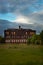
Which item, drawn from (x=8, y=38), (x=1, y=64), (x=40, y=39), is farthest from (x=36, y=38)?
(x=1, y=64)

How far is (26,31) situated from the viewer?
144 m

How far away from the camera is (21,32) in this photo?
466ft

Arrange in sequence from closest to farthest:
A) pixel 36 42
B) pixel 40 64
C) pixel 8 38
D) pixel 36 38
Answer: pixel 40 64 < pixel 36 42 < pixel 36 38 < pixel 8 38

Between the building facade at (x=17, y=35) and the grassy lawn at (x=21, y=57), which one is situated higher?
Answer: the building facade at (x=17, y=35)

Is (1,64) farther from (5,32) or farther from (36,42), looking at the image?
(5,32)

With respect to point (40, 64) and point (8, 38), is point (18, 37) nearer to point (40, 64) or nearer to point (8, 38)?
point (8, 38)

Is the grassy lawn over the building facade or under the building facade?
under

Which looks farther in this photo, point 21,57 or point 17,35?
point 17,35

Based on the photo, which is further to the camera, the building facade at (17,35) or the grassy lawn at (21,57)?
the building facade at (17,35)

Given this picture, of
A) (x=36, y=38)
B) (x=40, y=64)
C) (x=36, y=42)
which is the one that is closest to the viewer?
(x=40, y=64)

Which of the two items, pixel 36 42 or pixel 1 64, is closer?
pixel 1 64

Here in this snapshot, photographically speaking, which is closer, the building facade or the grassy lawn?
the grassy lawn

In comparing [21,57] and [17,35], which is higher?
[17,35]

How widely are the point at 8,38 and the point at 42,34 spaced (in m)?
51.7
